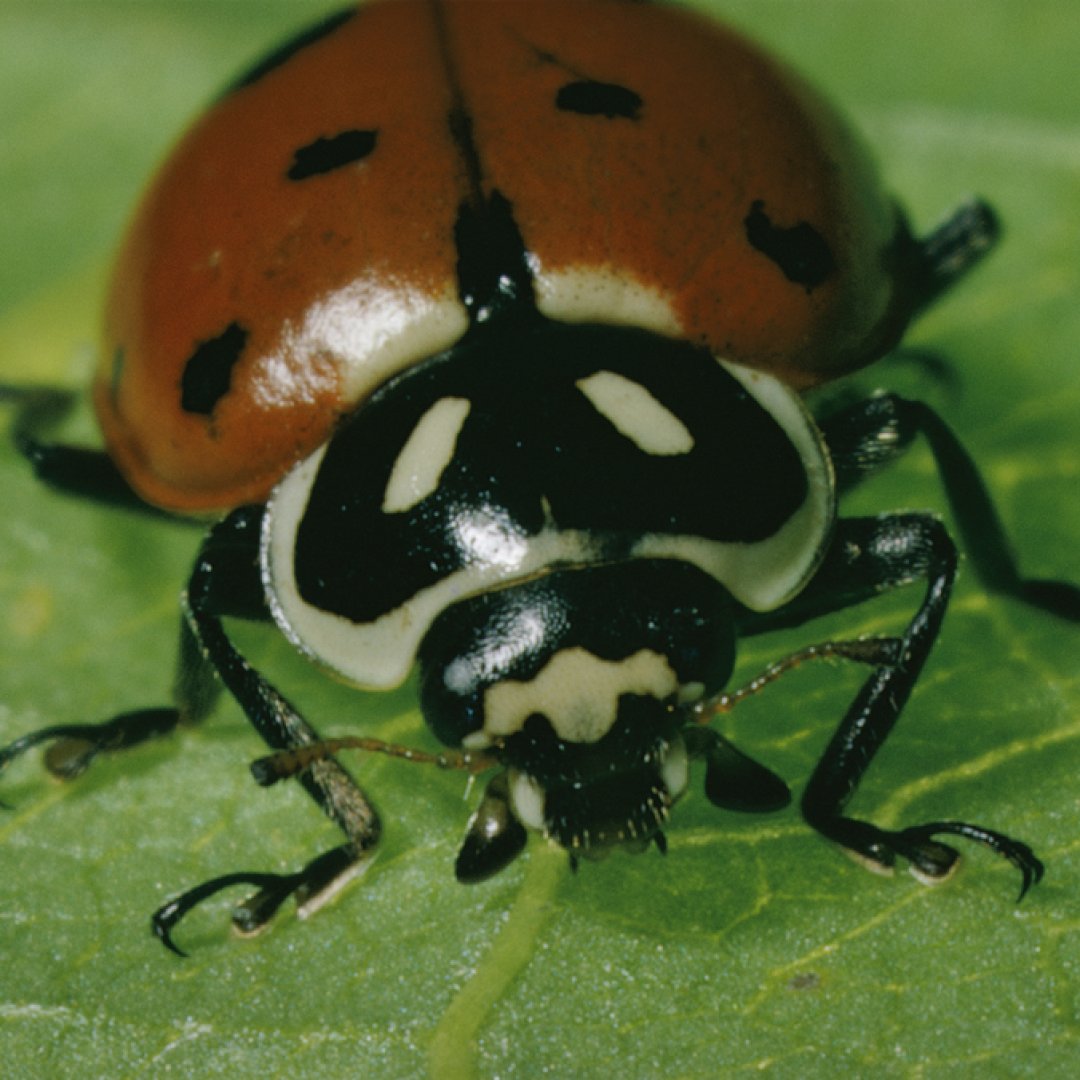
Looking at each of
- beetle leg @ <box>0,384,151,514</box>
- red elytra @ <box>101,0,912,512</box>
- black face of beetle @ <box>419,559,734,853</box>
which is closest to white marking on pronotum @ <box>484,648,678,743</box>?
black face of beetle @ <box>419,559,734,853</box>

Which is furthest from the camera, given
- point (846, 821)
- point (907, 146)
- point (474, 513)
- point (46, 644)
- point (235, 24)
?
point (235, 24)

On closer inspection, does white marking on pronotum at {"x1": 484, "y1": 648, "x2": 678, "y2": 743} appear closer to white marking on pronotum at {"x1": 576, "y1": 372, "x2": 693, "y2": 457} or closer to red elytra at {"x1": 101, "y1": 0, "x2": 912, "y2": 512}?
white marking on pronotum at {"x1": 576, "y1": 372, "x2": 693, "y2": 457}

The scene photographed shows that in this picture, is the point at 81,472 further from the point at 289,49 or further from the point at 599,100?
the point at 599,100

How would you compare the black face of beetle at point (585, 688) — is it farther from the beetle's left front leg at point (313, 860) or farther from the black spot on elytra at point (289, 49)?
the black spot on elytra at point (289, 49)

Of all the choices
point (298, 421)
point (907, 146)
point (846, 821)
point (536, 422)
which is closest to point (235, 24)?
point (907, 146)

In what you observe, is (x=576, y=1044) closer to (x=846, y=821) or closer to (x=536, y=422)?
(x=846, y=821)

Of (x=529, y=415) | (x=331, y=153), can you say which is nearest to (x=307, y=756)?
(x=529, y=415)

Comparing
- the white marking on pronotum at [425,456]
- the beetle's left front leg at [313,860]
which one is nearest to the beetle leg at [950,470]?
the white marking on pronotum at [425,456]
